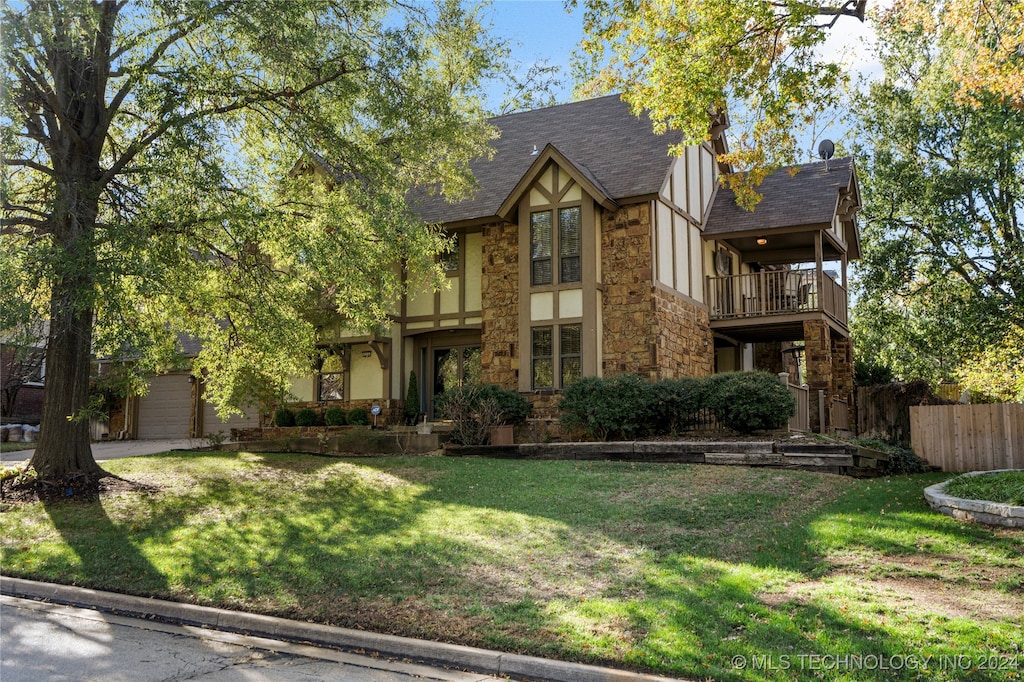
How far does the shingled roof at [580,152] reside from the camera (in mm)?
19734

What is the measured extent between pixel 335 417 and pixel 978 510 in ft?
49.9

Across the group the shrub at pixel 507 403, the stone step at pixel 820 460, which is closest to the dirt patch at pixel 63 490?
A: the shrub at pixel 507 403

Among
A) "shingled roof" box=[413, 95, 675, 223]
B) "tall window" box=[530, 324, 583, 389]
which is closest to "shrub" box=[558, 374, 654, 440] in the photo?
"tall window" box=[530, 324, 583, 389]

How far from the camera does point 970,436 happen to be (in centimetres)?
1650

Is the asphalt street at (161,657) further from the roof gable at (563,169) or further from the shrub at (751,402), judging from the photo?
the roof gable at (563,169)

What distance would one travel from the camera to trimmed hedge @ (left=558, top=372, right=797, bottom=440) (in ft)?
51.5

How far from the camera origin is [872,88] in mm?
28391

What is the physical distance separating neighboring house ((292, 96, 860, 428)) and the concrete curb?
1179cm

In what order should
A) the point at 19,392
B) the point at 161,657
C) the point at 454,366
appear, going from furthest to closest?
the point at 19,392, the point at 454,366, the point at 161,657

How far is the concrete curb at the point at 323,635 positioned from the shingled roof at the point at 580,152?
1197 centimetres

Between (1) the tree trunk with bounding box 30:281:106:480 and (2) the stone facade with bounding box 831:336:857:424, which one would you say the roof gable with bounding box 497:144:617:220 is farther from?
(1) the tree trunk with bounding box 30:281:106:480

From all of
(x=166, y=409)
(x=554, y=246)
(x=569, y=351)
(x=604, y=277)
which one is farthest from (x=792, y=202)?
(x=166, y=409)

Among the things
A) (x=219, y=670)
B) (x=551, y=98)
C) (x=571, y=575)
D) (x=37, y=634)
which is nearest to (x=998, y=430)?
(x=571, y=575)

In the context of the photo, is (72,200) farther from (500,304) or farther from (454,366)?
(454,366)
